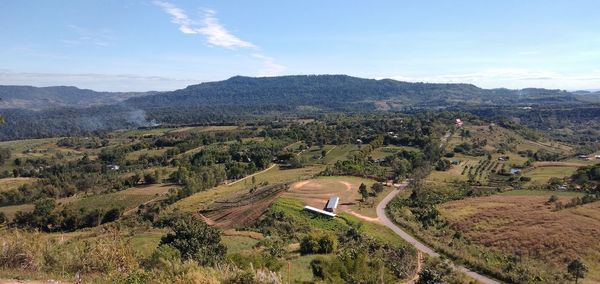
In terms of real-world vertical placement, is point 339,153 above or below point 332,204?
below

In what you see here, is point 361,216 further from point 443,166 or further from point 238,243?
point 443,166

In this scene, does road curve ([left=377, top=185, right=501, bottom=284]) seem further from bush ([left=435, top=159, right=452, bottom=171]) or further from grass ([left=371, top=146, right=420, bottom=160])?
grass ([left=371, top=146, right=420, bottom=160])

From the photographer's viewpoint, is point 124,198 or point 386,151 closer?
point 124,198

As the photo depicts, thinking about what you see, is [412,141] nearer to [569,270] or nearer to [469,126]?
[469,126]

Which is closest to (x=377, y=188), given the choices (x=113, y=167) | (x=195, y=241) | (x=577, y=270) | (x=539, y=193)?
(x=539, y=193)

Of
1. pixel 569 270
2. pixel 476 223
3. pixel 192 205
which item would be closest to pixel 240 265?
pixel 569 270

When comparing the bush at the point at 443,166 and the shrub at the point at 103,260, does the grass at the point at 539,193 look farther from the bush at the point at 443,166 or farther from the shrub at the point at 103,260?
the shrub at the point at 103,260
